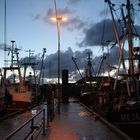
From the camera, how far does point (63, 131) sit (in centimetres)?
1586

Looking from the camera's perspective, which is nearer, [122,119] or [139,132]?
[139,132]

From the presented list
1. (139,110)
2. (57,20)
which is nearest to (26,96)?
(57,20)

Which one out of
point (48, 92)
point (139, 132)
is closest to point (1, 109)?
point (48, 92)

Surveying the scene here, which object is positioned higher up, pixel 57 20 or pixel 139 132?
pixel 57 20

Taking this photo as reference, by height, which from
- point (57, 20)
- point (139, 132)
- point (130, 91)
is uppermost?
point (57, 20)

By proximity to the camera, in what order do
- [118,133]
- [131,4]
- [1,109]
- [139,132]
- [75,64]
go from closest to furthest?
1. [118,133]
2. [139,132]
3. [1,109]
4. [131,4]
5. [75,64]

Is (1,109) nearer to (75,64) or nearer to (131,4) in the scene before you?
(131,4)

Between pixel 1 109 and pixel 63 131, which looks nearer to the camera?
pixel 63 131

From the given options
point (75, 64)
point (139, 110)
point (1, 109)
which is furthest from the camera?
point (75, 64)

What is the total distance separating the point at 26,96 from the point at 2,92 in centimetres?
992

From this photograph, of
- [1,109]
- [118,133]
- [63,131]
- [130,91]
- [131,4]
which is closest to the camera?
[118,133]

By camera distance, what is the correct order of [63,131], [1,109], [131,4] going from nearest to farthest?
[63,131], [1,109], [131,4]

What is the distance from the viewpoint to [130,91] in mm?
31359

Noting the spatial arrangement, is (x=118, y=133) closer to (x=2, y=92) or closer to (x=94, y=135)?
(x=94, y=135)
